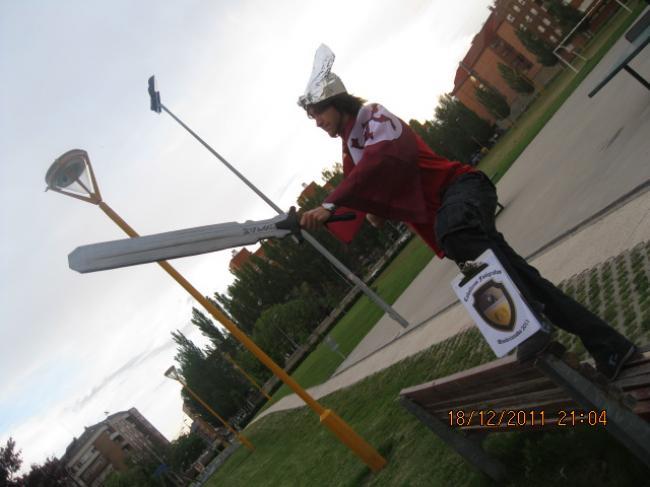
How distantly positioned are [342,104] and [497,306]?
1.70m

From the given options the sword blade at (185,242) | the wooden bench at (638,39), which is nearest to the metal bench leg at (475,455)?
the sword blade at (185,242)

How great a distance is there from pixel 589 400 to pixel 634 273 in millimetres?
2763

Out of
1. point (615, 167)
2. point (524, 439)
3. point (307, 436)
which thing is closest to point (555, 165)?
point (615, 167)

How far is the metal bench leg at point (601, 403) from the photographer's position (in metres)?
2.01

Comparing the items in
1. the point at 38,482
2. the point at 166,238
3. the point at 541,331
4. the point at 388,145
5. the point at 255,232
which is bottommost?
the point at 541,331

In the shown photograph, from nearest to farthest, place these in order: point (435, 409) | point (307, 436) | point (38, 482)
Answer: point (435, 409), point (307, 436), point (38, 482)

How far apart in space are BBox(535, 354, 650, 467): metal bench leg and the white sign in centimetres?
14

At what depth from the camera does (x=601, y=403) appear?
6.66ft

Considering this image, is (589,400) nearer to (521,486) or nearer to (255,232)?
(521,486)

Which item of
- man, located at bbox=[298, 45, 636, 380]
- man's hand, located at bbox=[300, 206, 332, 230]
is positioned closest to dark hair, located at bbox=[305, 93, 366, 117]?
man, located at bbox=[298, 45, 636, 380]

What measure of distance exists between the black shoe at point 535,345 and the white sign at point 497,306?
0.02 m

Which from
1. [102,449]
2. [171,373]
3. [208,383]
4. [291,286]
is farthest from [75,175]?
[102,449]

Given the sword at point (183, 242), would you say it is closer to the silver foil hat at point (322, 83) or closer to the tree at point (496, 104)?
the silver foil hat at point (322, 83)

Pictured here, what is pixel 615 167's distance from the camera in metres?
7.72
